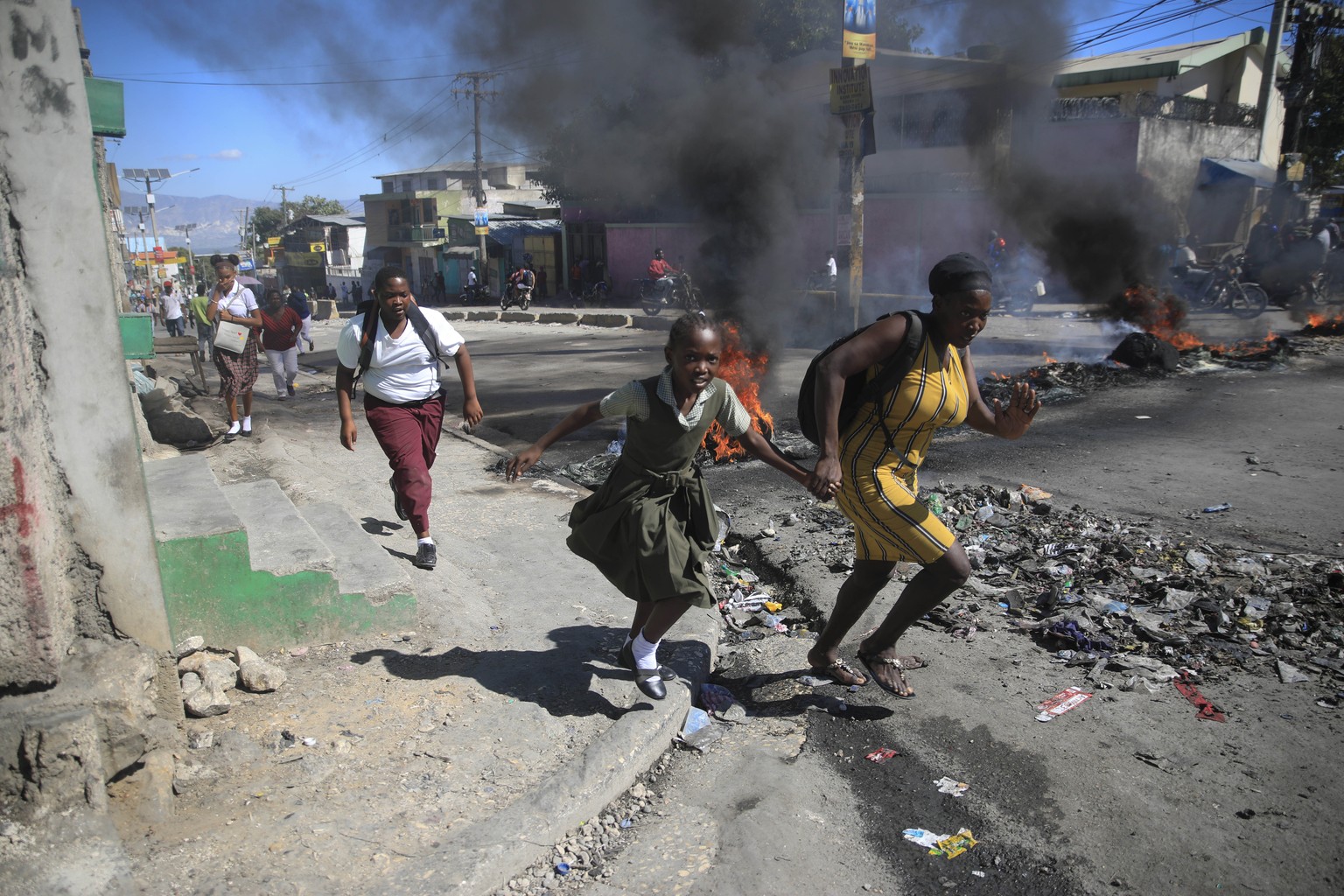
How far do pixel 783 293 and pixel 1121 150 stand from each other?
12819 millimetres

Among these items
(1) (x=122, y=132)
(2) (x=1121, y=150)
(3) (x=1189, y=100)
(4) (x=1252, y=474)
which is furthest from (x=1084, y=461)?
(3) (x=1189, y=100)

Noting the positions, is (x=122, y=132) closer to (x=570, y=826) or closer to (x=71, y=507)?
(x=71, y=507)

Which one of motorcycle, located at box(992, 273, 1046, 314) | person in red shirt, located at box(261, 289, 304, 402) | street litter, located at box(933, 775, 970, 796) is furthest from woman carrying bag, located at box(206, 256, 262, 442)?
motorcycle, located at box(992, 273, 1046, 314)

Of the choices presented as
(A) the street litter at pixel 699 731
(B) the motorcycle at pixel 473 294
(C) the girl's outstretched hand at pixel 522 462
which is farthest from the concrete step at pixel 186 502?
(B) the motorcycle at pixel 473 294

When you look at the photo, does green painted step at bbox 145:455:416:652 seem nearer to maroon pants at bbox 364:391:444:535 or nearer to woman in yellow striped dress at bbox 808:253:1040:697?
maroon pants at bbox 364:391:444:535

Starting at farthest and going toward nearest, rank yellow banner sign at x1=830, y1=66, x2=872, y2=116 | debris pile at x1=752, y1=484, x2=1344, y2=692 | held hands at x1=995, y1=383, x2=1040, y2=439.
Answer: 1. yellow banner sign at x1=830, y1=66, x2=872, y2=116
2. debris pile at x1=752, y1=484, x2=1344, y2=692
3. held hands at x1=995, y1=383, x2=1040, y2=439

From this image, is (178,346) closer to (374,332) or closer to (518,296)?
(374,332)

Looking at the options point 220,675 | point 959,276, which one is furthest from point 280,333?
point 959,276

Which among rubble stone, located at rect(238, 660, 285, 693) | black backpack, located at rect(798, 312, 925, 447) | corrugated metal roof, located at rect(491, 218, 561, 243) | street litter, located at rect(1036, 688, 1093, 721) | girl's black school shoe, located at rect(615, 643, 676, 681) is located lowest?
street litter, located at rect(1036, 688, 1093, 721)

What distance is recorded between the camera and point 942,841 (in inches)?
99.3

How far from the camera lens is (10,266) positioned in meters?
2.26

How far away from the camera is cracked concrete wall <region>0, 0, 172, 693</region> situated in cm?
222

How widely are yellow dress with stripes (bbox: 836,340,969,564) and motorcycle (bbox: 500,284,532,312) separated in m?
24.2

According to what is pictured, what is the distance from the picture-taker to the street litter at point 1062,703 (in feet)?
10.3
